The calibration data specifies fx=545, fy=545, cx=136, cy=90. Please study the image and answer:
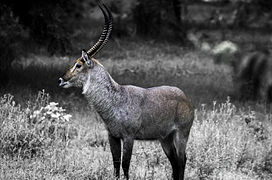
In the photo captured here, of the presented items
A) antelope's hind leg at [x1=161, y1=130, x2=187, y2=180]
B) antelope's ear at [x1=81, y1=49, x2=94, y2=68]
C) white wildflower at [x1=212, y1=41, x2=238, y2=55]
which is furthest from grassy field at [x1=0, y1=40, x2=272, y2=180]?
white wildflower at [x1=212, y1=41, x2=238, y2=55]

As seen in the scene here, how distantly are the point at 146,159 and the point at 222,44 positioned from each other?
41.4ft

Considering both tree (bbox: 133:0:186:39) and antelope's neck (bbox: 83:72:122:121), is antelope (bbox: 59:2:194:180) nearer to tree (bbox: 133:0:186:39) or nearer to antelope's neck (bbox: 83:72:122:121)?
antelope's neck (bbox: 83:72:122:121)

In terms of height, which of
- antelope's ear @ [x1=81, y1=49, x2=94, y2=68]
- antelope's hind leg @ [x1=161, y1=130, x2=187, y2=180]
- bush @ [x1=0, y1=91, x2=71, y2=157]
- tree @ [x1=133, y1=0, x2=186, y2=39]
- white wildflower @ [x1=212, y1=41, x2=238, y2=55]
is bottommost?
antelope's hind leg @ [x1=161, y1=130, x2=187, y2=180]

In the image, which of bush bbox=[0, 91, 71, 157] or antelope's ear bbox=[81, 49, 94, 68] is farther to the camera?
bush bbox=[0, 91, 71, 157]

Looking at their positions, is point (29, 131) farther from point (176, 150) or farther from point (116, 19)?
→ point (116, 19)

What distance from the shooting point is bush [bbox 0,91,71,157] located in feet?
24.0

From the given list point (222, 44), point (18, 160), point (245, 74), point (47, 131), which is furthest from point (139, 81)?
point (222, 44)

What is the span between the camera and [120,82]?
1236cm

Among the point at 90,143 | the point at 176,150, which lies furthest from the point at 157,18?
the point at 176,150

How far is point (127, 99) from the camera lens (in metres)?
→ 6.30

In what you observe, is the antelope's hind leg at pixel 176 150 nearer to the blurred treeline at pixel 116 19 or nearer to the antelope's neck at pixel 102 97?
the antelope's neck at pixel 102 97

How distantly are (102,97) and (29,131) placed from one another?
1818 mm

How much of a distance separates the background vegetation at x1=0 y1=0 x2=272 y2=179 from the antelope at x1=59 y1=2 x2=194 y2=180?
25.2 inches

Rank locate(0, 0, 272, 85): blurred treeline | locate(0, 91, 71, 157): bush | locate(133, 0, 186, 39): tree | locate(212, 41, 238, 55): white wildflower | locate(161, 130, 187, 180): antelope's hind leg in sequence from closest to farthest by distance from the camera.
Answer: locate(161, 130, 187, 180): antelope's hind leg < locate(0, 91, 71, 157): bush < locate(0, 0, 272, 85): blurred treeline < locate(133, 0, 186, 39): tree < locate(212, 41, 238, 55): white wildflower
